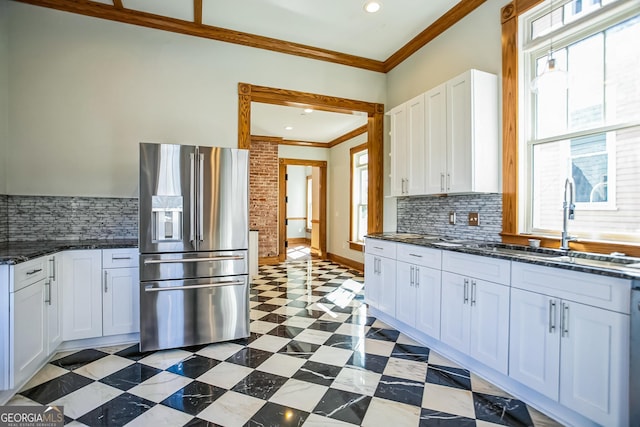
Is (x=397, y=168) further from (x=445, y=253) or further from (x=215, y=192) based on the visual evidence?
(x=215, y=192)

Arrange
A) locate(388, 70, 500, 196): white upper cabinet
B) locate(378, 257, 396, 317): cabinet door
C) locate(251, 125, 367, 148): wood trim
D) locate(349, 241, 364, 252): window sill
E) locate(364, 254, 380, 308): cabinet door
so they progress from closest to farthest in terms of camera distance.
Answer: locate(388, 70, 500, 196): white upper cabinet, locate(378, 257, 396, 317): cabinet door, locate(364, 254, 380, 308): cabinet door, locate(349, 241, 364, 252): window sill, locate(251, 125, 367, 148): wood trim

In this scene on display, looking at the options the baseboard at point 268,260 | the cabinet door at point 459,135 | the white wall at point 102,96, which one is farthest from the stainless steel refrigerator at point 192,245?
the baseboard at point 268,260

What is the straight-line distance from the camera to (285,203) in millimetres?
7363

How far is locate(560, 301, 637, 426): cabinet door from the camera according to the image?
4.82ft

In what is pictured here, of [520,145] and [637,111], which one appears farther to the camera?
[520,145]

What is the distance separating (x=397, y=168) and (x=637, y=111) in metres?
2.01

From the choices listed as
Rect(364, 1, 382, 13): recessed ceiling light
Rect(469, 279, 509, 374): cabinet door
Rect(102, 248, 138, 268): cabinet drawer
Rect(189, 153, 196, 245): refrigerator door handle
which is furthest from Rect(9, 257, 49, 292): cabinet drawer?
Rect(364, 1, 382, 13): recessed ceiling light

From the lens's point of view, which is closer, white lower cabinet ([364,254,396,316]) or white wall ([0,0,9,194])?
white wall ([0,0,9,194])

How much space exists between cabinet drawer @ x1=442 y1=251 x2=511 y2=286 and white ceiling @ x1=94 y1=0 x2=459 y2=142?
2.35 meters

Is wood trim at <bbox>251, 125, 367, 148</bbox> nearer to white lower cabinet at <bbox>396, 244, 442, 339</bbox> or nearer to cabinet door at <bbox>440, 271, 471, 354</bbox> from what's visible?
white lower cabinet at <bbox>396, 244, 442, 339</bbox>

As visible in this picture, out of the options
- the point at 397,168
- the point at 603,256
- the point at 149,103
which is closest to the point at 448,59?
the point at 397,168

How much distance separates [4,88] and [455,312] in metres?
4.25

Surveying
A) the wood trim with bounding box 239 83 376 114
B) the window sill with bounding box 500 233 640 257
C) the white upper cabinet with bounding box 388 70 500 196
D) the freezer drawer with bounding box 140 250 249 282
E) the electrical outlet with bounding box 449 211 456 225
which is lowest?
the freezer drawer with bounding box 140 250 249 282

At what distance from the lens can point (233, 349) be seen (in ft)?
9.00
